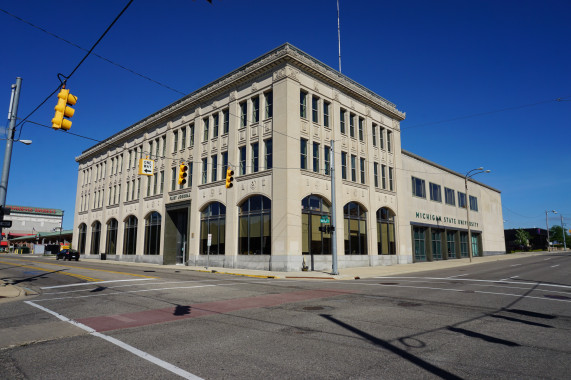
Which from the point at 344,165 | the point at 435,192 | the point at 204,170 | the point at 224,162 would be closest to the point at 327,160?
the point at 344,165

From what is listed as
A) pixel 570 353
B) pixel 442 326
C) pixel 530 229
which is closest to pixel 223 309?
pixel 442 326

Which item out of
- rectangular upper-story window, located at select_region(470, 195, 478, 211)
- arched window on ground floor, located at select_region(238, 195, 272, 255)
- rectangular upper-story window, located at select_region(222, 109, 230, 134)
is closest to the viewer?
arched window on ground floor, located at select_region(238, 195, 272, 255)

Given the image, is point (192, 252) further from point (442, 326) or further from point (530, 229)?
point (530, 229)

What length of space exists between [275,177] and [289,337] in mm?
21610

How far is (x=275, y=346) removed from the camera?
6.46m

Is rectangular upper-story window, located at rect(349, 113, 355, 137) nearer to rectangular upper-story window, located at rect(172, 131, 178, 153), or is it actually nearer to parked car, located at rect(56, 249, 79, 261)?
rectangular upper-story window, located at rect(172, 131, 178, 153)

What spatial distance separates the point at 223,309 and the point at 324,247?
66.4ft

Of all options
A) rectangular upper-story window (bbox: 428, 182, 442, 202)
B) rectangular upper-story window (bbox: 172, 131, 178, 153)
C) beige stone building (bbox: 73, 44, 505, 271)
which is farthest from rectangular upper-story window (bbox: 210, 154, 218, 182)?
rectangular upper-story window (bbox: 428, 182, 442, 202)

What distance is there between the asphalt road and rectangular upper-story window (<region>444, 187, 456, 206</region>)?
132 feet

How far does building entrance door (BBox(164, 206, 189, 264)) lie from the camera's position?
38.9m

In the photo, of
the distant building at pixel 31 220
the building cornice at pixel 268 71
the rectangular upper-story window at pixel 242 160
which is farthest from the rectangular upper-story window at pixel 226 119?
the distant building at pixel 31 220

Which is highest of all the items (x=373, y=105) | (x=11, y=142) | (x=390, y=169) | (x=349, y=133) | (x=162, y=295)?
(x=373, y=105)

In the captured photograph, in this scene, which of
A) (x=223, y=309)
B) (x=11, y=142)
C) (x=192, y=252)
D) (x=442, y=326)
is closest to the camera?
(x=442, y=326)

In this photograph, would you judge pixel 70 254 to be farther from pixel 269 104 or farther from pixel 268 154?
pixel 269 104
